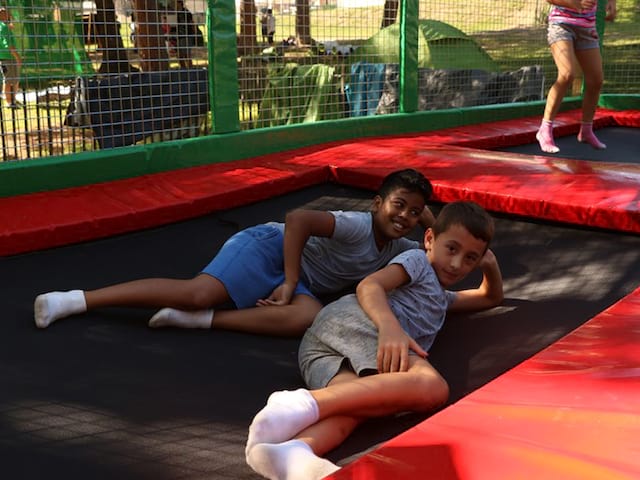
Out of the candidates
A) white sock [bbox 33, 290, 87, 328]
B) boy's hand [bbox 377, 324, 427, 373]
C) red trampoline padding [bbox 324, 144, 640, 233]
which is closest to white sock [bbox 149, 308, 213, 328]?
white sock [bbox 33, 290, 87, 328]

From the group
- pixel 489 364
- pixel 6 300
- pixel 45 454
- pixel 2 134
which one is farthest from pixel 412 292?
pixel 2 134

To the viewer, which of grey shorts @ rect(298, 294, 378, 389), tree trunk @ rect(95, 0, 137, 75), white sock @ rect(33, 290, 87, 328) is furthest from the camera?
tree trunk @ rect(95, 0, 137, 75)

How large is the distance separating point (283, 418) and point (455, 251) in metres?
0.76

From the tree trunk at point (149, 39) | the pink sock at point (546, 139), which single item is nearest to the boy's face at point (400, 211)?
the tree trunk at point (149, 39)

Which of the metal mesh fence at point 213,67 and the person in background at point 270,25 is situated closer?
the metal mesh fence at point 213,67

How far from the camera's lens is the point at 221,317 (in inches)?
88.1

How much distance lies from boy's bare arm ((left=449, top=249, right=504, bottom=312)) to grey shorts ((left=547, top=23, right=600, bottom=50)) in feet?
7.83

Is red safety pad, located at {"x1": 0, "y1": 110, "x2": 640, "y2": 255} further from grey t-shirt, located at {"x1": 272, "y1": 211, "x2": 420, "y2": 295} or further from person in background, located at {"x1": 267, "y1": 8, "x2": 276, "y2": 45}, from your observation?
person in background, located at {"x1": 267, "y1": 8, "x2": 276, "y2": 45}

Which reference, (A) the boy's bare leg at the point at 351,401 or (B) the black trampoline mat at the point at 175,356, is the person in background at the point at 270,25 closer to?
(B) the black trampoline mat at the point at 175,356

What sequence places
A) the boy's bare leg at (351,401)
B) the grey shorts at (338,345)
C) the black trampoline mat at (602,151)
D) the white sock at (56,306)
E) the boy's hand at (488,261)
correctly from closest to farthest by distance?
1. the boy's bare leg at (351,401)
2. the grey shorts at (338,345)
3. the white sock at (56,306)
4. the boy's hand at (488,261)
5. the black trampoline mat at (602,151)

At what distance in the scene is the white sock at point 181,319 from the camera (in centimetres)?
219

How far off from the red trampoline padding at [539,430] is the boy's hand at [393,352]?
0.28m

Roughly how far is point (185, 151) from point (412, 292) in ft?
7.13

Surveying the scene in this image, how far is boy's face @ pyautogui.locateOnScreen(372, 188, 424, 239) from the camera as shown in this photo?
7.42 ft
